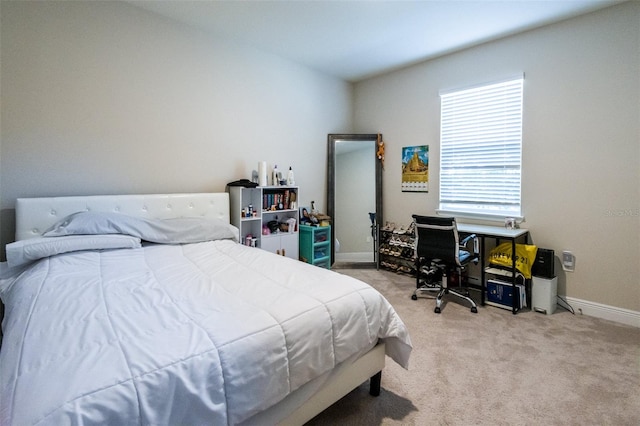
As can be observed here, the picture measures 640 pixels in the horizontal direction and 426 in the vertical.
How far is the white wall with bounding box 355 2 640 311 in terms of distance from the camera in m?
2.79

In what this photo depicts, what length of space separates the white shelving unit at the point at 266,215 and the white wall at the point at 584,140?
263cm

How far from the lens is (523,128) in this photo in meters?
3.36

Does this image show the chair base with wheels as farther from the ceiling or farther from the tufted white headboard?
the ceiling

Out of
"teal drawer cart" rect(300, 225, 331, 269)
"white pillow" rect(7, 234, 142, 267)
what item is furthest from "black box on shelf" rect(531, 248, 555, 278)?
"white pillow" rect(7, 234, 142, 267)

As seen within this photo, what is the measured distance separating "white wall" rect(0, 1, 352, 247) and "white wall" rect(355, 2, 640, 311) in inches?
107

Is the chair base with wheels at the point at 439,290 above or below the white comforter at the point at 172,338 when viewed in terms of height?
below

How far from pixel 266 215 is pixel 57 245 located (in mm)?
2156

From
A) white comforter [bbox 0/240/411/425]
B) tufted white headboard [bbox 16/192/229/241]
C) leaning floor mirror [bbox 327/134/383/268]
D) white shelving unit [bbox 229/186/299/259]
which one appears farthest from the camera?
leaning floor mirror [bbox 327/134/383/268]

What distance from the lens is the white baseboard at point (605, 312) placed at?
2772mm

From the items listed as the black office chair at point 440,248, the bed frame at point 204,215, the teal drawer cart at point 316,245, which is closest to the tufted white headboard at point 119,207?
the bed frame at point 204,215

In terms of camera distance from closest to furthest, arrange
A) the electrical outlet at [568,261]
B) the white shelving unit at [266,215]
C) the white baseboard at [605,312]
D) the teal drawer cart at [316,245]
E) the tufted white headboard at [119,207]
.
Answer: the tufted white headboard at [119,207], the white baseboard at [605,312], the electrical outlet at [568,261], the white shelving unit at [266,215], the teal drawer cart at [316,245]

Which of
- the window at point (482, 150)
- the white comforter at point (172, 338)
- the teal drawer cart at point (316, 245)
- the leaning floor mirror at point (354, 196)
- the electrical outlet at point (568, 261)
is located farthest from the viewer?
the leaning floor mirror at point (354, 196)

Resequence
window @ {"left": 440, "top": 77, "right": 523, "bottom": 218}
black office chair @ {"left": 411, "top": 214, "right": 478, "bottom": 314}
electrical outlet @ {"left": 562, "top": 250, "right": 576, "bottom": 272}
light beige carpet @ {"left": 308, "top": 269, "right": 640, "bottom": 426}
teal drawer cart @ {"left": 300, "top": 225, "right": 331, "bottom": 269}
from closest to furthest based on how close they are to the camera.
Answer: light beige carpet @ {"left": 308, "top": 269, "right": 640, "bottom": 426} → black office chair @ {"left": 411, "top": 214, "right": 478, "bottom": 314} → electrical outlet @ {"left": 562, "top": 250, "right": 576, "bottom": 272} → window @ {"left": 440, "top": 77, "right": 523, "bottom": 218} → teal drawer cart @ {"left": 300, "top": 225, "right": 331, "bottom": 269}

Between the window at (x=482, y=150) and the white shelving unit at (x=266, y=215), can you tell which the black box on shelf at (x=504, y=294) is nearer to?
the window at (x=482, y=150)
